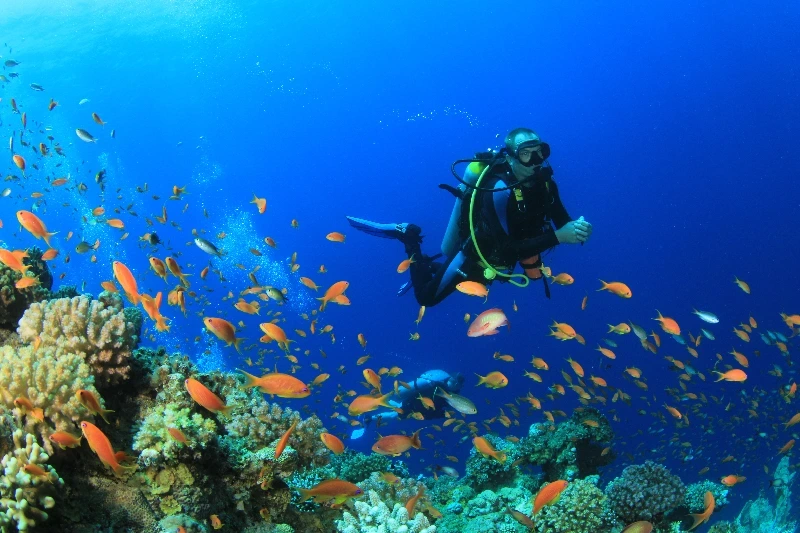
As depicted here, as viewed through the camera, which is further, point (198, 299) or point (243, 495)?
point (198, 299)

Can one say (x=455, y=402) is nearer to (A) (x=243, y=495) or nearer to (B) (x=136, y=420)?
(A) (x=243, y=495)

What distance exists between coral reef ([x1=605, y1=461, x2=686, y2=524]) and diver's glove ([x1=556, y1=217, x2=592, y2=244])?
402 cm

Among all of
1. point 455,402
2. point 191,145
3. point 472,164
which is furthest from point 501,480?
point 191,145

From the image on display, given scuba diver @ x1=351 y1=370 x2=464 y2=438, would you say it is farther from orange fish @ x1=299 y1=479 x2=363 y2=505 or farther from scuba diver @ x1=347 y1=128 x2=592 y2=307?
orange fish @ x1=299 y1=479 x2=363 y2=505

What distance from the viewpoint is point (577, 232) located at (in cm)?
580

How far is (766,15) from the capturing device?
2635 inches

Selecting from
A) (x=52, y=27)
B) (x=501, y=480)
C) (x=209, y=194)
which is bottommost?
(x=501, y=480)

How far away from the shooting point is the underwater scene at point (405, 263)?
3938 millimetres

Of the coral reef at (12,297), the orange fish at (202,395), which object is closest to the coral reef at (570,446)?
the orange fish at (202,395)

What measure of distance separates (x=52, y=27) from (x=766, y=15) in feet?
292

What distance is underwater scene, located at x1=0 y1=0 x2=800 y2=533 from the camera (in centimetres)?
394

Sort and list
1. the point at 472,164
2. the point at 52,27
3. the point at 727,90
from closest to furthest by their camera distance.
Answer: the point at 472,164 < the point at 52,27 < the point at 727,90

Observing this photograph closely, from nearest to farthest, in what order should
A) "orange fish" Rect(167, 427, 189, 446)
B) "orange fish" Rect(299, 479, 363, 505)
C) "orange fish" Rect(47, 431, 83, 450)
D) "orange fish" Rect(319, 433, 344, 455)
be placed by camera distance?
"orange fish" Rect(47, 431, 83, 450) → "orange fish" Rect(167, 427, 189, 446) → "orange fish" Rect(299, 479, 363, 505) → "orange fish" Rect(319, 433, 344, 455)

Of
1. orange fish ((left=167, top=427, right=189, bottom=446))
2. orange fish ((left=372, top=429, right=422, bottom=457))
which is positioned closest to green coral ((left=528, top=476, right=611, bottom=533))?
orange fish ((left=372, top=429, right=422, bottom=457))
